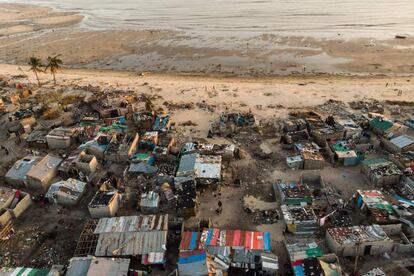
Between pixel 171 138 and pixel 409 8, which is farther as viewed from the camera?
pixel 409 8

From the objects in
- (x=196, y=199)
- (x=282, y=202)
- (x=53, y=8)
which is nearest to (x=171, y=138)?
(x=196, y=199)

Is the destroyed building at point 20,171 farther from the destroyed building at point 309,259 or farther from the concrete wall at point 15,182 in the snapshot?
the destroyed building at point 309,259

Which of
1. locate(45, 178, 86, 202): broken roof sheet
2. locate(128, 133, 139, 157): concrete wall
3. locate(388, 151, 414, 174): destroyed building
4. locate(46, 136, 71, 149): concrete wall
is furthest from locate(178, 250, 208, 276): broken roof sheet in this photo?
locate(46, 136, 71, 149): concrete wall

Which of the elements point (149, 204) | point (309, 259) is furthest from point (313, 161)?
point (149, 204)

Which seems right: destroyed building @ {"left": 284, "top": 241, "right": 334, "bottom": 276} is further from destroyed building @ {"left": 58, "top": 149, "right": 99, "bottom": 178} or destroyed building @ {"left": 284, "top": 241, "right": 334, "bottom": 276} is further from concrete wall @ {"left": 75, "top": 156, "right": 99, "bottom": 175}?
destroyed building @ {"left": 58, "top": 149, "right": 99, "bottom": 178}

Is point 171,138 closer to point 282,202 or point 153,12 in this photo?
point 282,202

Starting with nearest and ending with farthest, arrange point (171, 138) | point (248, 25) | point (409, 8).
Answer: point (171, 138) < point (248, 25) < point (409, 8)
